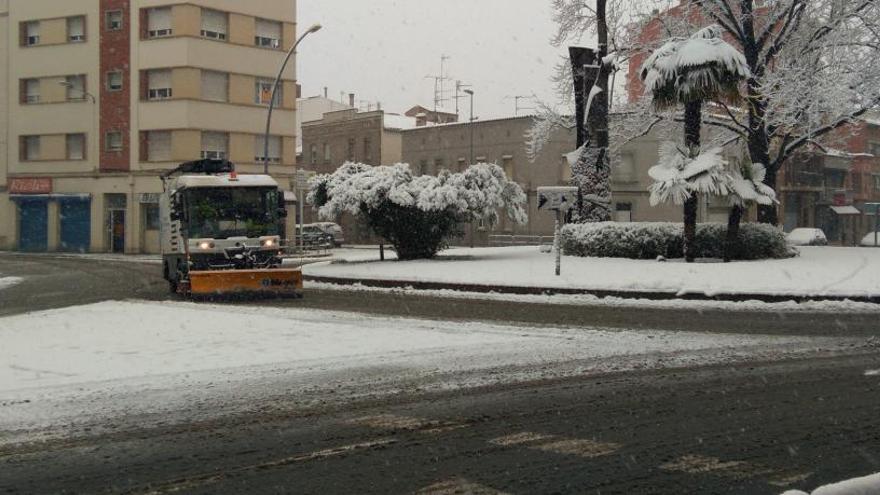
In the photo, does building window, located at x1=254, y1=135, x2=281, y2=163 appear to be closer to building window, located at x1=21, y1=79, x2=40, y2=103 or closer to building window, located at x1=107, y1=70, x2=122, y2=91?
building window, located at x1=107, y1=70, x2=122, y2=91

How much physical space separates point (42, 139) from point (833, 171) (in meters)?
56.0

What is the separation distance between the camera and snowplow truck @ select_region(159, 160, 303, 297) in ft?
60.8

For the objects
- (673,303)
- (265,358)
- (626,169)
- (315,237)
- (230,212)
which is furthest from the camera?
(626,169)

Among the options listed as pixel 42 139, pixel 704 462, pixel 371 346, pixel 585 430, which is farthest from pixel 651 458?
pixel 42 139

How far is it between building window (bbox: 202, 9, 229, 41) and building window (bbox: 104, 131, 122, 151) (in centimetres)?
731

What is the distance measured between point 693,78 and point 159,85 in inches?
1278

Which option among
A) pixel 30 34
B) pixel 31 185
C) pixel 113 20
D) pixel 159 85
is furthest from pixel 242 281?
pixel 30 34

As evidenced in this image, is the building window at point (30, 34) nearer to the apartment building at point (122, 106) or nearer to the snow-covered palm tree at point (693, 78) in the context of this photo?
the apartment building at point (122, 106)

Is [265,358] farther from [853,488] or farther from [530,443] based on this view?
[853,488]

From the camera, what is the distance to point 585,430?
6344 mm

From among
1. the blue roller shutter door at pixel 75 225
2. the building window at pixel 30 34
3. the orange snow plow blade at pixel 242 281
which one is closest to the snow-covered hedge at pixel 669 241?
the orange snow plow blade at pixel 242 281

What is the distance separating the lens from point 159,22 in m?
45.9

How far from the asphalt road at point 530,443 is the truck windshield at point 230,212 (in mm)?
12053

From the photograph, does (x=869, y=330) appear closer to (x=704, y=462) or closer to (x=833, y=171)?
(x=704, y=462)
